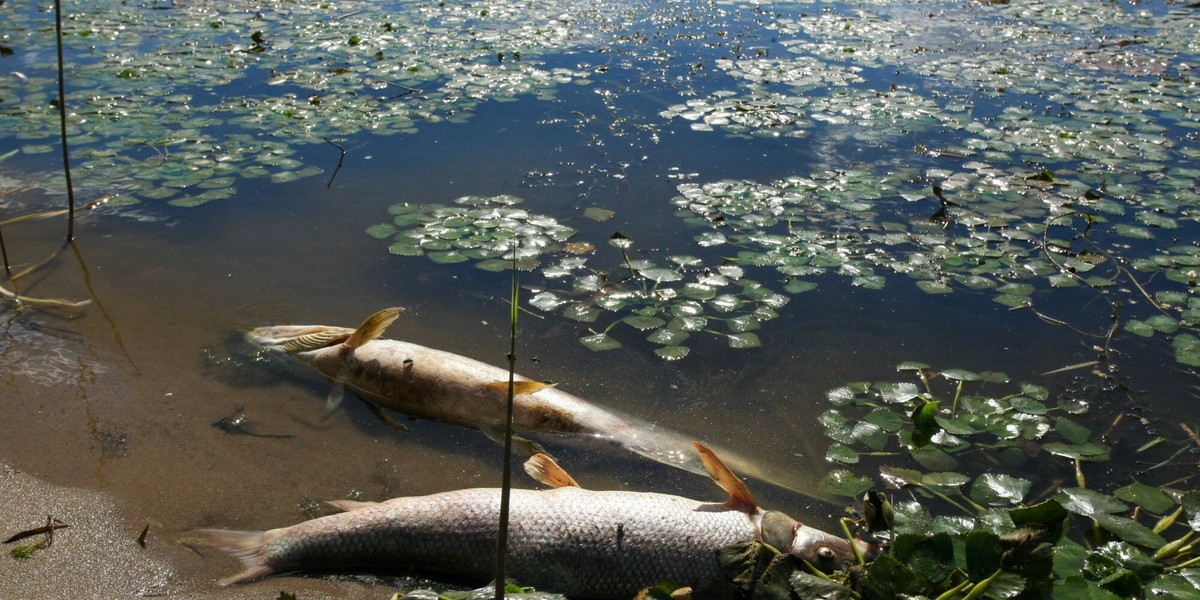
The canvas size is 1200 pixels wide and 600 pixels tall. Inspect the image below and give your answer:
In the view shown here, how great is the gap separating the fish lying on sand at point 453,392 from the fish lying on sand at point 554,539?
47cm

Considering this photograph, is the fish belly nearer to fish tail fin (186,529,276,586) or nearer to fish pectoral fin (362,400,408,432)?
fish tail fin (186,529,276,586)

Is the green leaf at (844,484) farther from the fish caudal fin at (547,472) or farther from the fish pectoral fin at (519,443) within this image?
the fish pectoral fin at (519,443)

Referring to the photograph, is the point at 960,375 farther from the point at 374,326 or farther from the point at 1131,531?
the point at 374,326

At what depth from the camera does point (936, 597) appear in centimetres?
228

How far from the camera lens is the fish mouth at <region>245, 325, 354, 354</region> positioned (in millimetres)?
3797

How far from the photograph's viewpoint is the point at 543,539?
2.64m

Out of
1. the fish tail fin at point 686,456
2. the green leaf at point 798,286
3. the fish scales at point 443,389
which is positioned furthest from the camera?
the green leaf at point 798,286

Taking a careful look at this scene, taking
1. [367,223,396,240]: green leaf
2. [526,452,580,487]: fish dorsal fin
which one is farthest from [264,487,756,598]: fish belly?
[367,223,396,240]: green leaf

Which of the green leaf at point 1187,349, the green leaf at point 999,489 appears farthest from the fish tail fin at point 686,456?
the green leaf at point 1187,349

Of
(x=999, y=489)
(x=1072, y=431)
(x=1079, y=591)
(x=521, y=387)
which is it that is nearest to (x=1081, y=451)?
(x=1072, y=431)

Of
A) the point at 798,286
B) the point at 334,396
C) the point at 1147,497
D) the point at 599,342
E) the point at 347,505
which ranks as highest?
the point at 1147,497

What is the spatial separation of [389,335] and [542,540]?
1689 mm

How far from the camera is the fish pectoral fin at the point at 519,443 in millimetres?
3348

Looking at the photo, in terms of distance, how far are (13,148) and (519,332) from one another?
13.5ft
